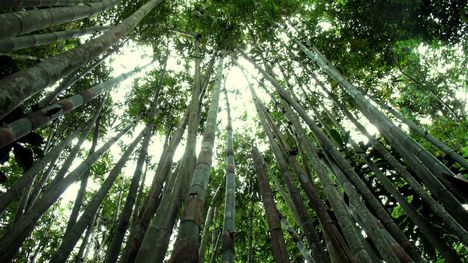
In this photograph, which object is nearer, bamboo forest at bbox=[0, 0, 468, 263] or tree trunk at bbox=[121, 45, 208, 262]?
tree trunk at bbox=[121, 45, 208, 262]

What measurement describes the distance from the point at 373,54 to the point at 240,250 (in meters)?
5.46

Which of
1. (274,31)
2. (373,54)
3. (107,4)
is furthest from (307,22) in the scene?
(107,4)

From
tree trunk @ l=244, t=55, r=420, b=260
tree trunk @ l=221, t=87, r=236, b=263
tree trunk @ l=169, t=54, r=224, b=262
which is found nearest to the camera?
tree trunk @ l=169, t=54, r=224, b=262

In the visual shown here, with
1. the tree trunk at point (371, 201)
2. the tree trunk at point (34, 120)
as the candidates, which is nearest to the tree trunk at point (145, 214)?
the tree trunk at point (34, 120)

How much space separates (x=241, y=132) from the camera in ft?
30.1

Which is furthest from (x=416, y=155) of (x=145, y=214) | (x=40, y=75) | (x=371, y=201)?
(x=40, y=75)

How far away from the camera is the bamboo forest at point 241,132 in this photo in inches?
82.1

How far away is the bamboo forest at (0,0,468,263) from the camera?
2.09 meters

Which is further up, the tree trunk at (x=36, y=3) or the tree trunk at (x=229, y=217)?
the tree trunk at (x=36, y=3)

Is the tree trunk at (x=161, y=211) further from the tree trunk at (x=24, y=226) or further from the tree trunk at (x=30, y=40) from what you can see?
the tree trunk at (x=30, y=40)

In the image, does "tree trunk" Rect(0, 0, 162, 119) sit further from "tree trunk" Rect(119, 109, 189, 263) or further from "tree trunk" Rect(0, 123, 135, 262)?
"tree trunk" Rect(0, 123, 135, 262)

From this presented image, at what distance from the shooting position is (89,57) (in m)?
2.53

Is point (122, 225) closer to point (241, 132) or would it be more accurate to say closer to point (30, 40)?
point (30, 40)

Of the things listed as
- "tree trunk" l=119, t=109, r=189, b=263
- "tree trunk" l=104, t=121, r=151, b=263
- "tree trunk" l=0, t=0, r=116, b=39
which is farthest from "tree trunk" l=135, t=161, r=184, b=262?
"tree trunk" l=0, t=0, r=116, b=39
